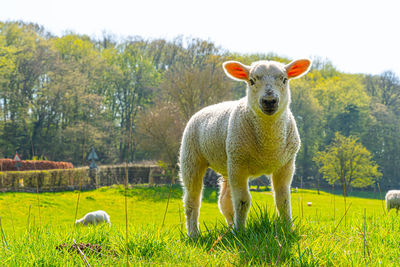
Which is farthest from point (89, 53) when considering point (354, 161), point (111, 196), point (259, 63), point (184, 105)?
point (259, 63)

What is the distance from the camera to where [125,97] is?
47.7 m

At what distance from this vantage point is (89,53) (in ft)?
152

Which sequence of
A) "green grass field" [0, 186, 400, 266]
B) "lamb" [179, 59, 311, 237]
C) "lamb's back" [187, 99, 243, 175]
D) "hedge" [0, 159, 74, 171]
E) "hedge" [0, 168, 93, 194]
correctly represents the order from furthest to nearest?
"hedge" [0, 159, 74, 171] → "hedge" [0, 168, 93, 194] → "lamb's back" [187, 99, 243, 175] → "lamb" [179, 59, 311, 237] → "green grass field" [0, 186, 400, 266]

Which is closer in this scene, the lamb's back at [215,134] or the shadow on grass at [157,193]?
the lamb's back at [215,134]

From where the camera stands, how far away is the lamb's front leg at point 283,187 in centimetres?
Answer: 402

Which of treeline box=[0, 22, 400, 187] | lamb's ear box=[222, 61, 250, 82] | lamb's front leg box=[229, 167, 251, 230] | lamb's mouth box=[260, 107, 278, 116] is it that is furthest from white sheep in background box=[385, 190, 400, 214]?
treeline box=[0, 22, 400, 187]

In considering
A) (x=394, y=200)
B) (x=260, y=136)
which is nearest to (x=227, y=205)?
(x=260, y=136)

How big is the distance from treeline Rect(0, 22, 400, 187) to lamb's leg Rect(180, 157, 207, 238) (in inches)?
947

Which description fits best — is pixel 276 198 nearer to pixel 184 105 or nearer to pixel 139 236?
pixel 139 236

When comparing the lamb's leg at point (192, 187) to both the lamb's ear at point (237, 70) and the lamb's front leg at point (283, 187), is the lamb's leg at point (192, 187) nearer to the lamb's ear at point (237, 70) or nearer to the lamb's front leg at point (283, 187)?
the lamb's front leg at point (283, 187)

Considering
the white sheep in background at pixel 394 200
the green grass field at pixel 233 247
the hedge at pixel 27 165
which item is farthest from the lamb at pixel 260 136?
the hedge at pixel 27 165

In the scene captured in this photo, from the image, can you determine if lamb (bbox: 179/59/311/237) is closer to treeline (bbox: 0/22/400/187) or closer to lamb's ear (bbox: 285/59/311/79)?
lamb's ear (bbox: 285/59/311/79)

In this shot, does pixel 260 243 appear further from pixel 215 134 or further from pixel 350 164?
pixel 350 164

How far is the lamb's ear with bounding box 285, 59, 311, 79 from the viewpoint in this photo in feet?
13.7
